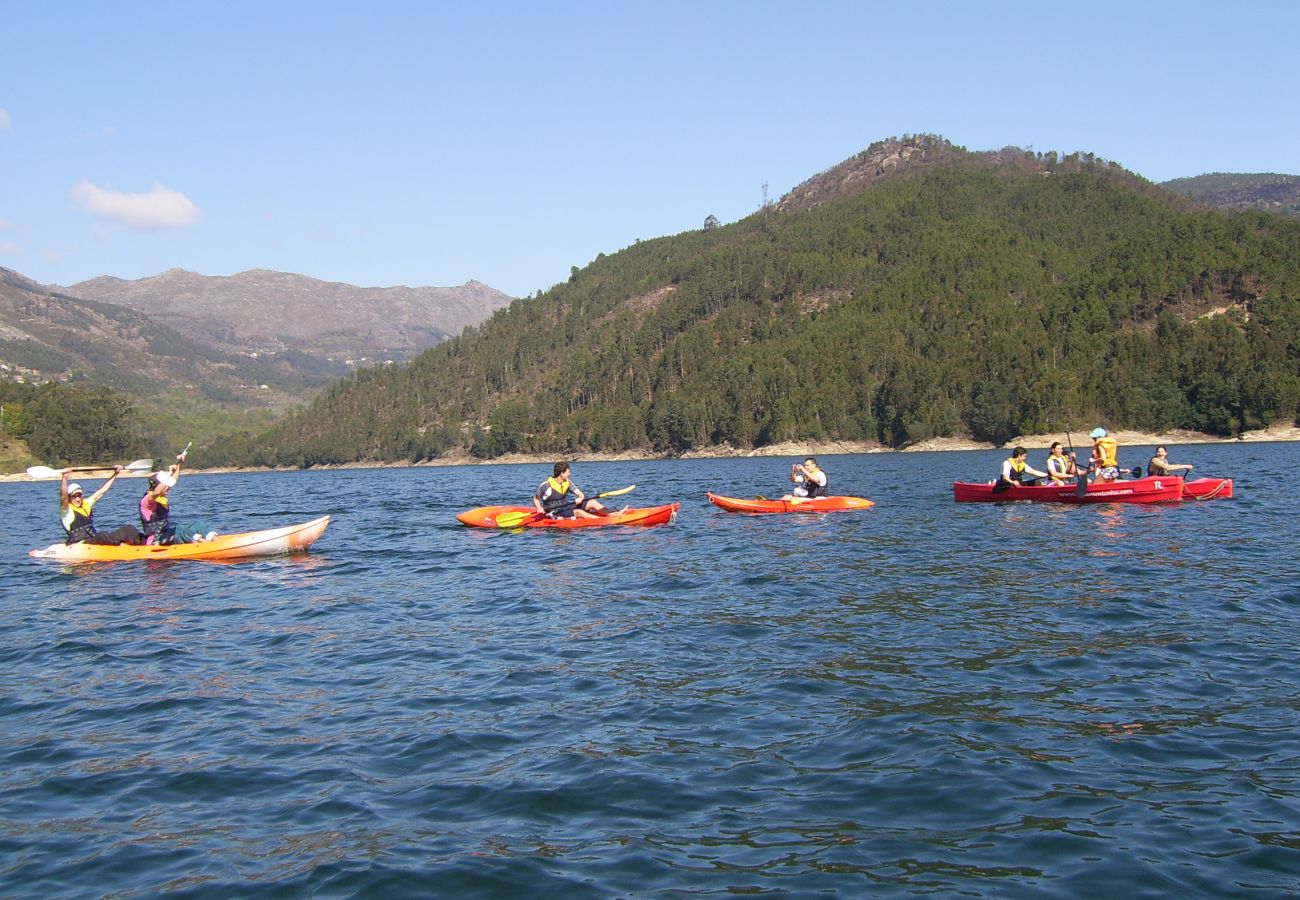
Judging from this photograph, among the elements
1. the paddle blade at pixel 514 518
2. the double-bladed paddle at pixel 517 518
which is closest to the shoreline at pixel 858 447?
the double-bladed paddle at pixel 517 518

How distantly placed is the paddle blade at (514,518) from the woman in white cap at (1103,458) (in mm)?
18970

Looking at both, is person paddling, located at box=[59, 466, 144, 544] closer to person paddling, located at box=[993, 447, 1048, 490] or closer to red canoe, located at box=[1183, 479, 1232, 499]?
person paddling, located at box=[993, 447, 1048, 490]

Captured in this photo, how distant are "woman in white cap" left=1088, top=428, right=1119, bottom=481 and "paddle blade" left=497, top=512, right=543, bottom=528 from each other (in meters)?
19.0

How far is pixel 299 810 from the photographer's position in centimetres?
772

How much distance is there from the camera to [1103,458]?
32438 mm

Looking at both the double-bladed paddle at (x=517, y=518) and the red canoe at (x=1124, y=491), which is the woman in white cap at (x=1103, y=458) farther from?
the double-bladed paddle at (x=517, y=518)

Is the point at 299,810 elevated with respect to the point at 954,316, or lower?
lower

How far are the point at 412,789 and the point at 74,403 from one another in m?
177

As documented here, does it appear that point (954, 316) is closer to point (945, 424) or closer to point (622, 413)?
point (945, 424)

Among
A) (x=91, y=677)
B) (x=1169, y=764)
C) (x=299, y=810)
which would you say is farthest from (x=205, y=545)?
(x=1169, y=764)

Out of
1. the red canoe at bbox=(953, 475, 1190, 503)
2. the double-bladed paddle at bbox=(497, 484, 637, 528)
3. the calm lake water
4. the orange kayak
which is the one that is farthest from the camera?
the red canoe at bbox=(953, 475, 1190, 503)

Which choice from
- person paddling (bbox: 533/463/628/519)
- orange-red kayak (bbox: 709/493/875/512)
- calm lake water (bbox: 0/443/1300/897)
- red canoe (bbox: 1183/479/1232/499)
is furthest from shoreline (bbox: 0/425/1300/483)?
calm lake water (bbox: 0/443/1300/897)

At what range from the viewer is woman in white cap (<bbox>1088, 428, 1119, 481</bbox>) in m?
32.0

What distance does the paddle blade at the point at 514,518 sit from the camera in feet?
99.5
